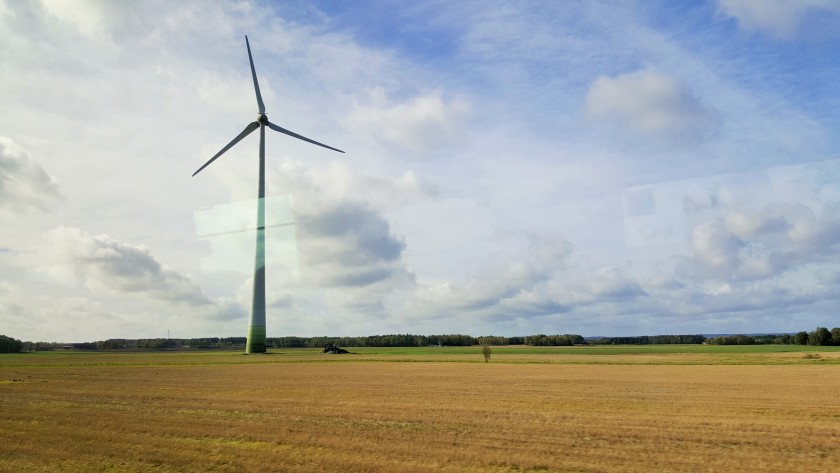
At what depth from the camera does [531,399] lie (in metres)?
40.4

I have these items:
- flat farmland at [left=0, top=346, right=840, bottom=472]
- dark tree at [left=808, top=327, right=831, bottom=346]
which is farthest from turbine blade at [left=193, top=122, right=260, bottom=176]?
dark tree at [left=808, top=327, right=831, bottom=346]

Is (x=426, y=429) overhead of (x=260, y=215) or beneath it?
beneath

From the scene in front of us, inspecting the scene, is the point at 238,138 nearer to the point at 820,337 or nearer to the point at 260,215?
the point at 260,215

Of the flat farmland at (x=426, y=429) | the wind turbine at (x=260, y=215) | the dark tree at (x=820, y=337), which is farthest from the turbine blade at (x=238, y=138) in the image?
the dark tree at (x=820, y=337)

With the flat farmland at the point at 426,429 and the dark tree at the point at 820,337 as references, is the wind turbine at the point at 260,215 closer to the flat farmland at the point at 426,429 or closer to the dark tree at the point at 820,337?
the flat farmland at the point at 426,429

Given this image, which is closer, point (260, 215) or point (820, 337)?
point (260, 215)

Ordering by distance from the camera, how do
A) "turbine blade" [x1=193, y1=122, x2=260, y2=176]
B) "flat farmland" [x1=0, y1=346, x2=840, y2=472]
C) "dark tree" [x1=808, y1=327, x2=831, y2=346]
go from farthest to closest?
"dark tree" [x1=808, y1=327, x2=831, y2=346], "turbine blade" [x1=193, y1=122, x2=260, y2=176], "flat farmland" [x1=0, y1=346, x2=840, y2=472]

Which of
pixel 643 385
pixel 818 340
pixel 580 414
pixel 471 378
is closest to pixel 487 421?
pixel 580 414

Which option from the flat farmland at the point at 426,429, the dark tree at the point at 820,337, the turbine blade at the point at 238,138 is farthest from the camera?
the dark tree at the point at 820,337

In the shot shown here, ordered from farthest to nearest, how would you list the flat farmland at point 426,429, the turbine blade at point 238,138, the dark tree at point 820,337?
the dark tree at point 820,337
the turbine blade at point 238,138
the flat farmland at point 426,429

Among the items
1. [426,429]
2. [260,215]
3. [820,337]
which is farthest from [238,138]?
[820,337]

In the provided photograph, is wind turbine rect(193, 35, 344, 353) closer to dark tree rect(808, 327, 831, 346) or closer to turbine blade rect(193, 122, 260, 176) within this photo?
turbine blade rect(193, 122, 260, 176)

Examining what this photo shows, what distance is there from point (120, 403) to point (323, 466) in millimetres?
24159

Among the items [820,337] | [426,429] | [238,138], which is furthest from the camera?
[820,337]
